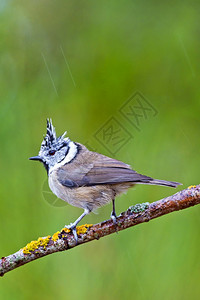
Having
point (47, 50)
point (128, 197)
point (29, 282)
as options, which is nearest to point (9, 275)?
point (29, 282)

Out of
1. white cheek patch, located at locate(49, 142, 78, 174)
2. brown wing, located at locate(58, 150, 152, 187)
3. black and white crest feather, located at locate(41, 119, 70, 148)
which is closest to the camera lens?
brown wing, located at locate(58, 150, 152, 187)

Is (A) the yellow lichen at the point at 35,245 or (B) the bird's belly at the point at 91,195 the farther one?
(B) the bird's belly at the point at 91,195

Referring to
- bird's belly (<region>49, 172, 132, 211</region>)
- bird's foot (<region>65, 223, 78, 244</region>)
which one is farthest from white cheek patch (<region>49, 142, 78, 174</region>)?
bird's foot (<region>65, 223, 78, 244</region>)

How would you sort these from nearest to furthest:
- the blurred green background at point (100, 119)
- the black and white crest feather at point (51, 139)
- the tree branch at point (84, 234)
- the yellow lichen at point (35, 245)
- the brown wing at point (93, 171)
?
the tree branch at point (84, 234) < the yellow lichen at point (35, 245) < the blurred green background at point (100, 119) < the brown wing at point (93, 171) < the black and white crest feather at point (51, 139)

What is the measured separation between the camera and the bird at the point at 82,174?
2742 mm

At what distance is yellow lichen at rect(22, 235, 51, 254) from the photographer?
2.27 m

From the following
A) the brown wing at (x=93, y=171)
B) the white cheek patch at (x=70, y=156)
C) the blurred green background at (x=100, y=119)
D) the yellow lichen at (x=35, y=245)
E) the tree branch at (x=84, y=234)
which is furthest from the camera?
the white cheek patch at (x=70, y=156)

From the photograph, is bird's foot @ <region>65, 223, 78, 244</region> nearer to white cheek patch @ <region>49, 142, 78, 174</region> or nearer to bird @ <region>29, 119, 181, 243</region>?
bird @ <region>29, 119, 181, 243</region>

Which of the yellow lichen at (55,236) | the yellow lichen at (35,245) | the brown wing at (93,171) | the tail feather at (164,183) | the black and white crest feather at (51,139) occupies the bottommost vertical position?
the tail feather at (164,183)

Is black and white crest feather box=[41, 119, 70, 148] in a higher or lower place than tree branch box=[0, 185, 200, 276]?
higher

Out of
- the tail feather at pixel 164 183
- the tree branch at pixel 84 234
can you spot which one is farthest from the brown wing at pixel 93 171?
the tree branch at pixel 84 234

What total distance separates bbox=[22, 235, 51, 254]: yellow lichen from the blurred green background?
239mm

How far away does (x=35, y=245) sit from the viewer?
2277 mm

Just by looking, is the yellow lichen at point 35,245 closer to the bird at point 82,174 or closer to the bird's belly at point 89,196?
the bird at point 82,174
